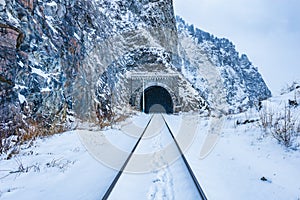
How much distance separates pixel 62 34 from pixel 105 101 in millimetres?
4357

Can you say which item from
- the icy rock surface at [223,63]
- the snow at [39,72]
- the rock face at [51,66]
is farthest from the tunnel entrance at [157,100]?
the icy rock surface at [223,63]

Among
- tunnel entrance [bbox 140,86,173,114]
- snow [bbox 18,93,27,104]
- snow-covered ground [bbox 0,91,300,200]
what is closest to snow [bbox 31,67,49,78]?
snow [bbox 18,93,27,104]

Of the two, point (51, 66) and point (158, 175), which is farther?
point (51, 66)

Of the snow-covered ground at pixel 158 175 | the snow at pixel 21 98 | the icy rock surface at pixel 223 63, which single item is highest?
the icy rock surface at pixel 223 63

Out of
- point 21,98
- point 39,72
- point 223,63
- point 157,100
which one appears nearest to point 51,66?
point 39,72

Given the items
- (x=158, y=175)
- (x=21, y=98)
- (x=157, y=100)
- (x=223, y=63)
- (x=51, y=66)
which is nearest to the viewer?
(x=158, y=175)

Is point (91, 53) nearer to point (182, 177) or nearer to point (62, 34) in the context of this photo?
point (62, 34)

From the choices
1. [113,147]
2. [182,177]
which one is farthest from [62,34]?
[182,177]

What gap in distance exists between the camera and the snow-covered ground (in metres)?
2.72

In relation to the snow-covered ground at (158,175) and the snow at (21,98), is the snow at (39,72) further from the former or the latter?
the snow-covered ground at (158,175)

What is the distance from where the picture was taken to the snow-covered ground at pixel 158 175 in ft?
8.93

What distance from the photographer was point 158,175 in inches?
130

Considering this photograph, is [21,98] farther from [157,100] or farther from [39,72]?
[157,100]

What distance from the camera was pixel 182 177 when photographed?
10.5 ft
